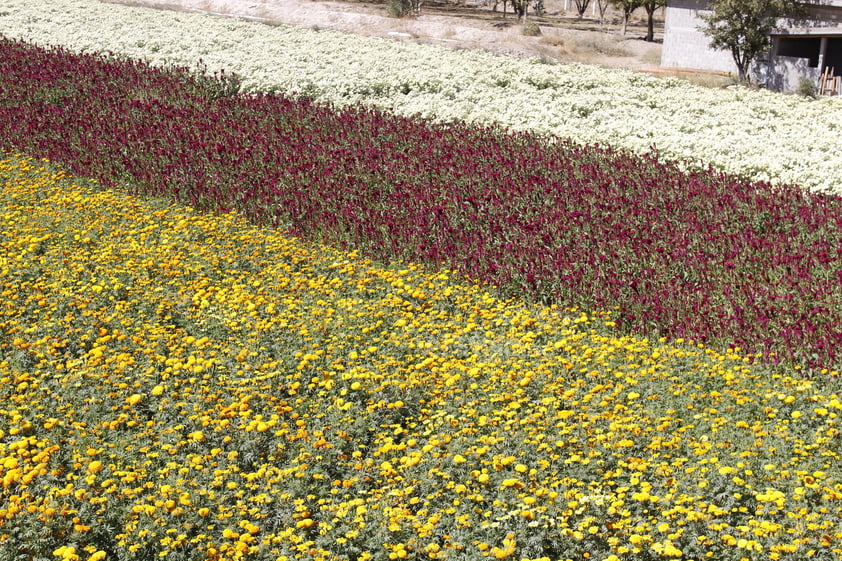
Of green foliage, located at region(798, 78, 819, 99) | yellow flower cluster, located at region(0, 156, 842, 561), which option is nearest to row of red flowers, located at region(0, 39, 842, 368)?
yellow flower cluster, located at region(0, 156, 842, 561)

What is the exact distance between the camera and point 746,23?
107 feet

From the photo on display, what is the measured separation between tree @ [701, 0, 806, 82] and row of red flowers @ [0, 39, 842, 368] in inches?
896

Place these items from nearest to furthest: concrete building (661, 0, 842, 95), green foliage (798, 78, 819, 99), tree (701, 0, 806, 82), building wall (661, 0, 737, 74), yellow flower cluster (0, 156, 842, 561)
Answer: yellow flower cluster (0, 156, 842, 561) < green foliage (798, 78, 819, 99) < tree (701, 0, 806, 82) < concrete building (661, 0, 842, 95) < building wall (661, 0, 737, 74)

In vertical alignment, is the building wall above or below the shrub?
below

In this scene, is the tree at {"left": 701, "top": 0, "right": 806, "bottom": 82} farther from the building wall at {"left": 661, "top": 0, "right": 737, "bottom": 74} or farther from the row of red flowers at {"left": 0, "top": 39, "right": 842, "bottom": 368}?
the row of red flowers at {"left": 0, "top": 39, "right": 842, "bottom": 368}

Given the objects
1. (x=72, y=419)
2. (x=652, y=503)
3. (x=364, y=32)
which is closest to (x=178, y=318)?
(x=72, y=419)

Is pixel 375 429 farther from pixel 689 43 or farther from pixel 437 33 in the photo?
pixel 689 43

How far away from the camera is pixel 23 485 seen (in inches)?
186

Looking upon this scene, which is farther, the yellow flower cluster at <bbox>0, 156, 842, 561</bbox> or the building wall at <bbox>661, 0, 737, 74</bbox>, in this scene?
the building wall at <bbox>661, 0, 737, 74</bbox>

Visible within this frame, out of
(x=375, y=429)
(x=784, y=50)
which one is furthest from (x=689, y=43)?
(x=375, y=429)

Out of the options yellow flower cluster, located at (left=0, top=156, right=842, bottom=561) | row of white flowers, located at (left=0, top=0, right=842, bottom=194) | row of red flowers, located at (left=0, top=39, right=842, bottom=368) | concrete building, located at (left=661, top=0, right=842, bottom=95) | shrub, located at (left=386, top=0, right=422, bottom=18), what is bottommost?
yellow flower cluster, located at (left=0, top=156, right=842, bottom=561)

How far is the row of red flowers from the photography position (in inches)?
297

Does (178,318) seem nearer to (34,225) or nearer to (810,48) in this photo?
(34,225)

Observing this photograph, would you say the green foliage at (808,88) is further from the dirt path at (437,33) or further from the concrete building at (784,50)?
the dirt path at (437,33)
